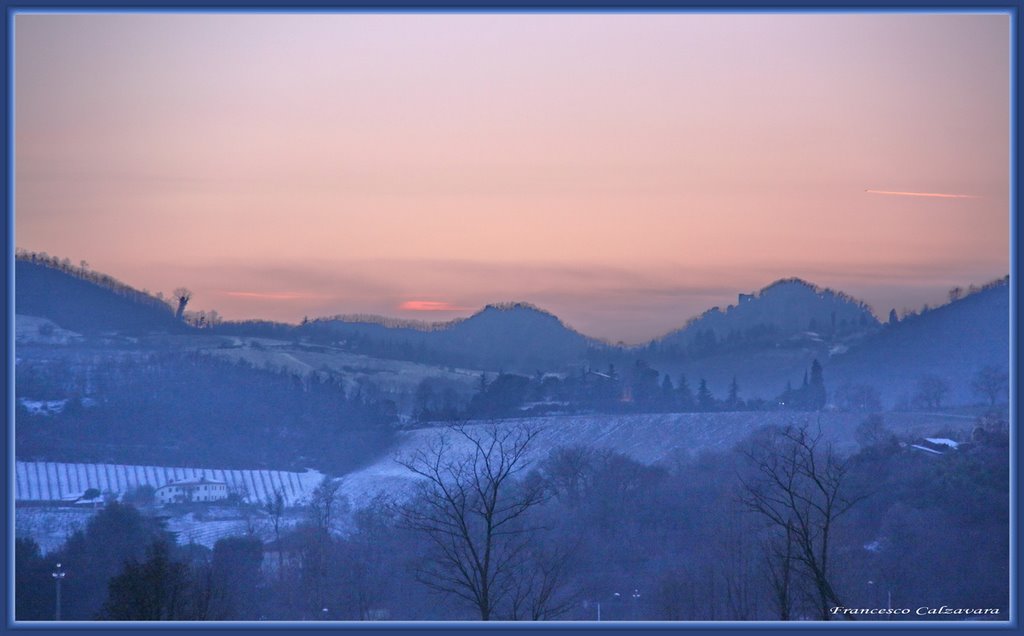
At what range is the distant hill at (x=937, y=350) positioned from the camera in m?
16.8

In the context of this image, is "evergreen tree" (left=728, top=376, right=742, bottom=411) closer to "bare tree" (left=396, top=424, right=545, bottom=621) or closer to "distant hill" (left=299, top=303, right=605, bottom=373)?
"distant hill" (left=299, top=303, right=605, bottom=373)

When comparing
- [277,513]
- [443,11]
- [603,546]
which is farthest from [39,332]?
[443,11]

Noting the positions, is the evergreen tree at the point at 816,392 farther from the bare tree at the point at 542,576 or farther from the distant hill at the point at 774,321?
the bare tree at the point at 542,576

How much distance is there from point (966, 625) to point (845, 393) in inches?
408

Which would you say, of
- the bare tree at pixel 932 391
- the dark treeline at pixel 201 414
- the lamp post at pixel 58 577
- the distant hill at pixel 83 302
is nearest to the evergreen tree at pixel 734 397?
the bare tree at pixel 932 391

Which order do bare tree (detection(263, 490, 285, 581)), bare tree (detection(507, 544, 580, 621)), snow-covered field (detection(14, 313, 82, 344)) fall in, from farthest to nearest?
1. snow-covered field (detection(14, 313, 82, 344))
2. bare tree (detection(263, 490, 285, 581))
3. bare tree (detection(507, 544, 580, 621))

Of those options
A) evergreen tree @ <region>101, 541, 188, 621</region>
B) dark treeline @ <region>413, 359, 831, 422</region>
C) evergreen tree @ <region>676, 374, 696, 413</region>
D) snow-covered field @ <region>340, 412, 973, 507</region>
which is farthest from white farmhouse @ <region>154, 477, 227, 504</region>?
evergreen tree @ <region>676, 374, 696, 413</region>

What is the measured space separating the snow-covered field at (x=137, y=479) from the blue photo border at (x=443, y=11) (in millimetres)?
8114

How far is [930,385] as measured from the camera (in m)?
17.6

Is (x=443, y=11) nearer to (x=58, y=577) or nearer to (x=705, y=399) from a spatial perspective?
(x=58, y=577)

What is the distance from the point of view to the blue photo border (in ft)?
25.4

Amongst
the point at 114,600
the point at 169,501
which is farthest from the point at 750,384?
the point at 114,600

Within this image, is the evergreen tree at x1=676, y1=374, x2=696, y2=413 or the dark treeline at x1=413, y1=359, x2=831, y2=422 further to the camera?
the evergreen tree at x1=676, y1=374, x2=696, y2=413

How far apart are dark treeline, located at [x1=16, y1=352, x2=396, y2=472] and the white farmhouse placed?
455 mm
